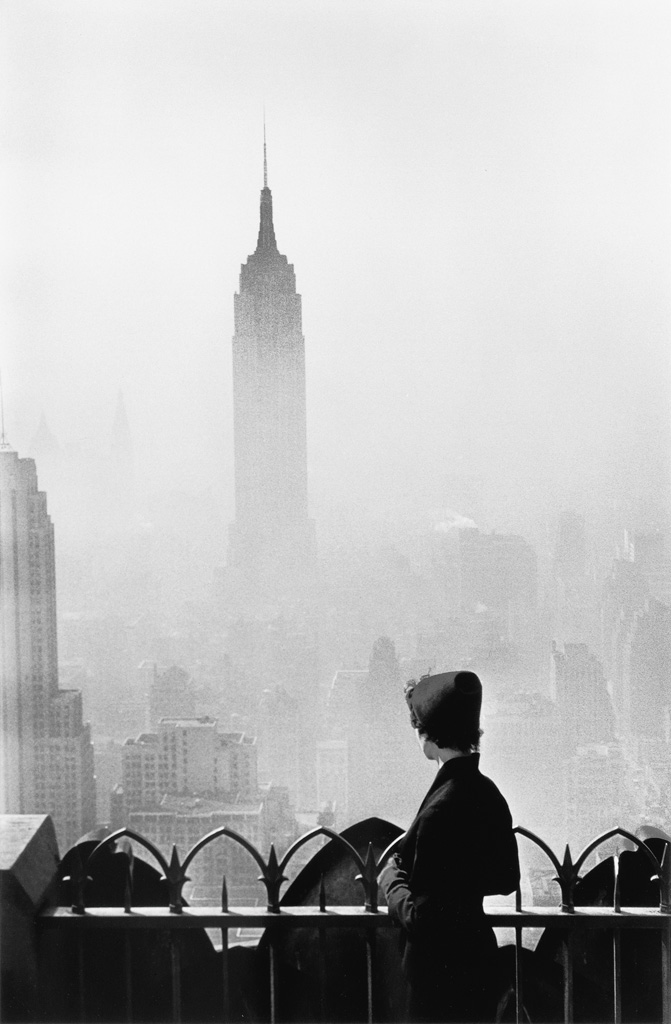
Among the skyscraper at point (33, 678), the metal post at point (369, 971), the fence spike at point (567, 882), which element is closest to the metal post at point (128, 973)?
the metal post at point (369, 971)

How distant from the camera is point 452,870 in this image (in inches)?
52.8

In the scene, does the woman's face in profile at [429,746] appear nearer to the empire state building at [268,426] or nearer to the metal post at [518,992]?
the metal post at [518,992]

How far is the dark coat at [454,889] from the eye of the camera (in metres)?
1.34

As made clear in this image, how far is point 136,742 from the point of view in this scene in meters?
4.14

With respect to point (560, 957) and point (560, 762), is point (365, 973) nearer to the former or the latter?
point (560, 957)

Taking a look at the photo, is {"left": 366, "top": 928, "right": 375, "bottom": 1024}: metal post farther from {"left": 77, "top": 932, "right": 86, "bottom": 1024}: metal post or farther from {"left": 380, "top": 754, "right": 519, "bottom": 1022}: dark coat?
{"left": 77, "top": 932, "right": 86, "bottom": 1024}: metal post

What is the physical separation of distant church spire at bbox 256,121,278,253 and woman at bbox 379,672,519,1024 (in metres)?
2.46

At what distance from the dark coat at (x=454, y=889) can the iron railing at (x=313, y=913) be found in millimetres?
100

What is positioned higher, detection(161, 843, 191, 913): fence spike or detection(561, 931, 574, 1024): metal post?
detection(161, 843, 191, 913): fence spike

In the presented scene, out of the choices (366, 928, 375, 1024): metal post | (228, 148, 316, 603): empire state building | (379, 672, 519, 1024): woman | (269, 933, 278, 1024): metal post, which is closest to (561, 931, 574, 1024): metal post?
(379, 672, 519, 1024): woman

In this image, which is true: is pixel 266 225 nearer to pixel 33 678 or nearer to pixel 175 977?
pixel 33 678

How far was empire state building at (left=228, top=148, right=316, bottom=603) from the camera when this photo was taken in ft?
11.7

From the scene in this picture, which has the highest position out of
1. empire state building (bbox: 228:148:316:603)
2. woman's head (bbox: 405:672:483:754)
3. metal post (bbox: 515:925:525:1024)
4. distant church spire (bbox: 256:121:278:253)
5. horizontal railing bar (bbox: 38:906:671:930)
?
distant church spire (bbox: 256:121:278:253)

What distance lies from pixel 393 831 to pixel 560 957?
0.40m
